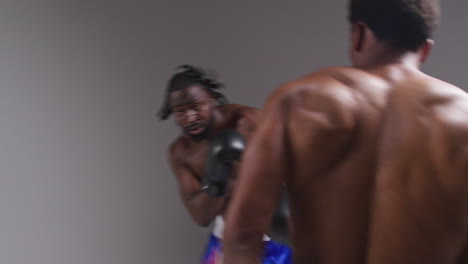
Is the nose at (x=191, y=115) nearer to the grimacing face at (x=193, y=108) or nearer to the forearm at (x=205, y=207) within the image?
the grimacing face at (x=193, y=108)

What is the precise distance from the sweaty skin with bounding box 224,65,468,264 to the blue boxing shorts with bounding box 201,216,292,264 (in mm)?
620

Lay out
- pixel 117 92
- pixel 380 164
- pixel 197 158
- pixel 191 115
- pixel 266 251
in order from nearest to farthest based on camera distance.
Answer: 1. pixel 380 164
2. pixel 266 251
3. pixel 191 115
4. pixel 197 158
5. pixel 117 92

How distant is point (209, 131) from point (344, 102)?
0.92 metres

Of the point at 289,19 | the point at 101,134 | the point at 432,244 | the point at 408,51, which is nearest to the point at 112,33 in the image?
the point at 101,134

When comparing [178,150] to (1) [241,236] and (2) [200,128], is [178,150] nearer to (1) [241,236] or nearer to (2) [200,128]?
(2) [200,128]

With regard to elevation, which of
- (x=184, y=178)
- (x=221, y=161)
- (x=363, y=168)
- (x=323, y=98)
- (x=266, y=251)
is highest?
(x=323, y=98)

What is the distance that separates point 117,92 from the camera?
213 cm

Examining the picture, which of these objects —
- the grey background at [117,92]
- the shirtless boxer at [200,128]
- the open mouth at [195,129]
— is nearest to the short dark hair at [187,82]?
the shirtless boxer at [200,128]

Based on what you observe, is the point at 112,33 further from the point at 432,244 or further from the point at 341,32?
the point at 432,244

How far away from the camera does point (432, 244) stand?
772mm

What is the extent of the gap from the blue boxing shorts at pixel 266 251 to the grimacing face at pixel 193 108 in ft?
0.98

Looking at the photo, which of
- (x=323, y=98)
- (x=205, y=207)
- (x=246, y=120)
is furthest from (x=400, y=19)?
(x=205, y=207)

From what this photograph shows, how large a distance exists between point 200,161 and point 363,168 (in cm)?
98

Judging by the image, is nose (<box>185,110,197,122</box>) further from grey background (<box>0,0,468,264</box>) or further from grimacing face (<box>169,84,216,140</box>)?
grey background (<box>0,0,468,264</box>)
